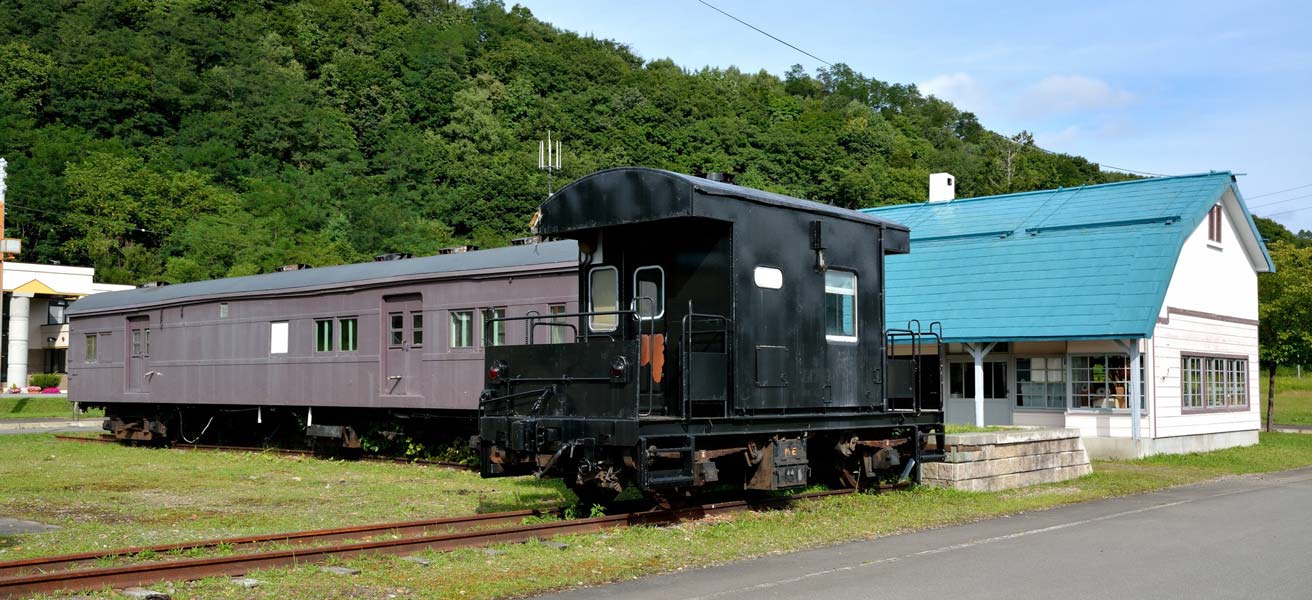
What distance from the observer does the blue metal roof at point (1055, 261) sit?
21.2 meters

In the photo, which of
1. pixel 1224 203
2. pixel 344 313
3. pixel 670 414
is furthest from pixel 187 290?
pixel 1224 203

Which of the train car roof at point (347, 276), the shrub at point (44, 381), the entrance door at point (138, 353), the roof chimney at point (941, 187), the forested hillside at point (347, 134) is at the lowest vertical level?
the shrub at point (44, 381)

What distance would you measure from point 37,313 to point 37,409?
2082cm

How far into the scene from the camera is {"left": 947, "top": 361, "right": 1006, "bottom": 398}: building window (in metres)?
23.6

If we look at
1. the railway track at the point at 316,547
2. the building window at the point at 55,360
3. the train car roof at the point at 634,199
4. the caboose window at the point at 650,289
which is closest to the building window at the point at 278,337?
the train car roof at the point at 634,199

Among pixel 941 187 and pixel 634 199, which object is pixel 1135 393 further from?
pixel 634 199

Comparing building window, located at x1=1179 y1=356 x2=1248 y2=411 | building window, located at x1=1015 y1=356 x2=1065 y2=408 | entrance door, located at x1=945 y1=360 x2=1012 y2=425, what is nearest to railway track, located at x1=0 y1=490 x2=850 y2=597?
building window, located at x1=1015 y1=356 x2=1065 y2=408

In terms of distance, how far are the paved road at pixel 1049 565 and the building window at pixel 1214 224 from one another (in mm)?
13683

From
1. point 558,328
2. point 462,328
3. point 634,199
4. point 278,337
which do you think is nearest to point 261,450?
point 278,337

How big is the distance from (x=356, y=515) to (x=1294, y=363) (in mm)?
27834

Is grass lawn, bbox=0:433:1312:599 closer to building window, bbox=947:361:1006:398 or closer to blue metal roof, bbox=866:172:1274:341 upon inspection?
blue metal roof, bbox=866:172:1274:341

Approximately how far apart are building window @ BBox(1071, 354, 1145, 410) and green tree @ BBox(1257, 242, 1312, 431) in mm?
11091

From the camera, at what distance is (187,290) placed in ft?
78.0

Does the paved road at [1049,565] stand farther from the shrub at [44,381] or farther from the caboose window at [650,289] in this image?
the shrub at [44,381]
